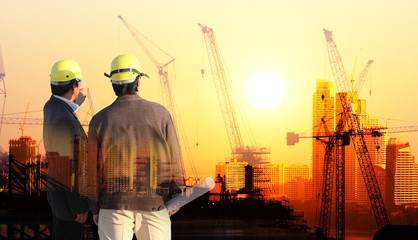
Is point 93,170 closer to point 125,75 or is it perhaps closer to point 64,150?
point 64,150

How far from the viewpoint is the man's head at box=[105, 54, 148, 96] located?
9.11 m

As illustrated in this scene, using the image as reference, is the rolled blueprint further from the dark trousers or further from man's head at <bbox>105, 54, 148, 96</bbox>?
the dark trousers

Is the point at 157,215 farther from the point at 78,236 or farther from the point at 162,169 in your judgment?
the point at 78,236

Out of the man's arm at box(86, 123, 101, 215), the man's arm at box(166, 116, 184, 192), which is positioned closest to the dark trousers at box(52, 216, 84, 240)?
the man's arm at box(86, 123, 101, 215)

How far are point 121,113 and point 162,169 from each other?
2.95 ft

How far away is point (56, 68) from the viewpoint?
10.1m

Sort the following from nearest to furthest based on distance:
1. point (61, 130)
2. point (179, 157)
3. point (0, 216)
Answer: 1. point (179, 157)
2. point (61, 130)
3. point (0, 216)

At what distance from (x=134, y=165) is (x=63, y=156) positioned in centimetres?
152

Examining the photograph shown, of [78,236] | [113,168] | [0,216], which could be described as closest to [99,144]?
[113,168]

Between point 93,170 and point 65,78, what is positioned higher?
point 65,78

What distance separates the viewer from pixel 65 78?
10.1m

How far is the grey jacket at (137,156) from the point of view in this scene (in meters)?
8.84

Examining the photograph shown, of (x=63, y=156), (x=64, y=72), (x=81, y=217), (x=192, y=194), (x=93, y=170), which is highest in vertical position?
(x=64, y=72)

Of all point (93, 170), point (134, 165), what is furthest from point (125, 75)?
point (93, 170)
